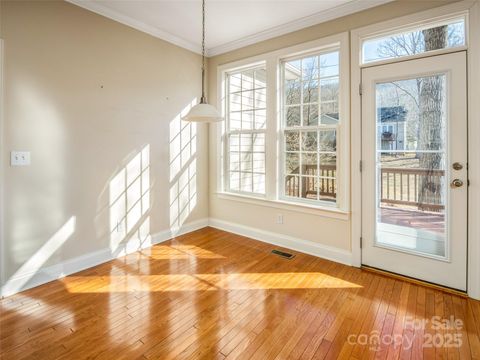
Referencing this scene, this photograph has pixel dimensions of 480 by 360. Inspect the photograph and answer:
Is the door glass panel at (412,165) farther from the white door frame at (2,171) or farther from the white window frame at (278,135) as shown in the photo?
the white door frame at (2,171)

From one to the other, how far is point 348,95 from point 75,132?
9.91 feet

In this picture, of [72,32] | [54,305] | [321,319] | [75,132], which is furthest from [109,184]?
[321,319]

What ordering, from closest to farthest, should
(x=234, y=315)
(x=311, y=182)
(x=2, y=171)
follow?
1. (x=234, y=315)
2. (x=2, y=171)
3. (x=311, y=182)

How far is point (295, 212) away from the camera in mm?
3639

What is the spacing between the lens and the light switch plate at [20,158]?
2.53 meters

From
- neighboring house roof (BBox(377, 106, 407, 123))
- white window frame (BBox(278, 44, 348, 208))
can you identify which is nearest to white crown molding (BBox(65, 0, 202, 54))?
white window frame (BBox(278, 44, 348, 208))

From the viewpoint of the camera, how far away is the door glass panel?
2.61 meters

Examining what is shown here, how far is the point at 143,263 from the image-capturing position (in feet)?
10.6

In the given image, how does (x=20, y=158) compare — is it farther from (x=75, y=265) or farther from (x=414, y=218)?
(x=414, y=218)

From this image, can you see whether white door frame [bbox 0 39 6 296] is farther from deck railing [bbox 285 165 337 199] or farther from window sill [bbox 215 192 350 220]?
deck railing [bbox 285 165 337 199]

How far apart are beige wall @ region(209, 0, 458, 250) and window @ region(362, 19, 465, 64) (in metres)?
0.19

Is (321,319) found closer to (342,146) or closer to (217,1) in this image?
(342,146)

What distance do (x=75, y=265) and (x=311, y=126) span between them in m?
3.20

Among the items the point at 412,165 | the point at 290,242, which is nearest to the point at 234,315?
the point at 290,242
